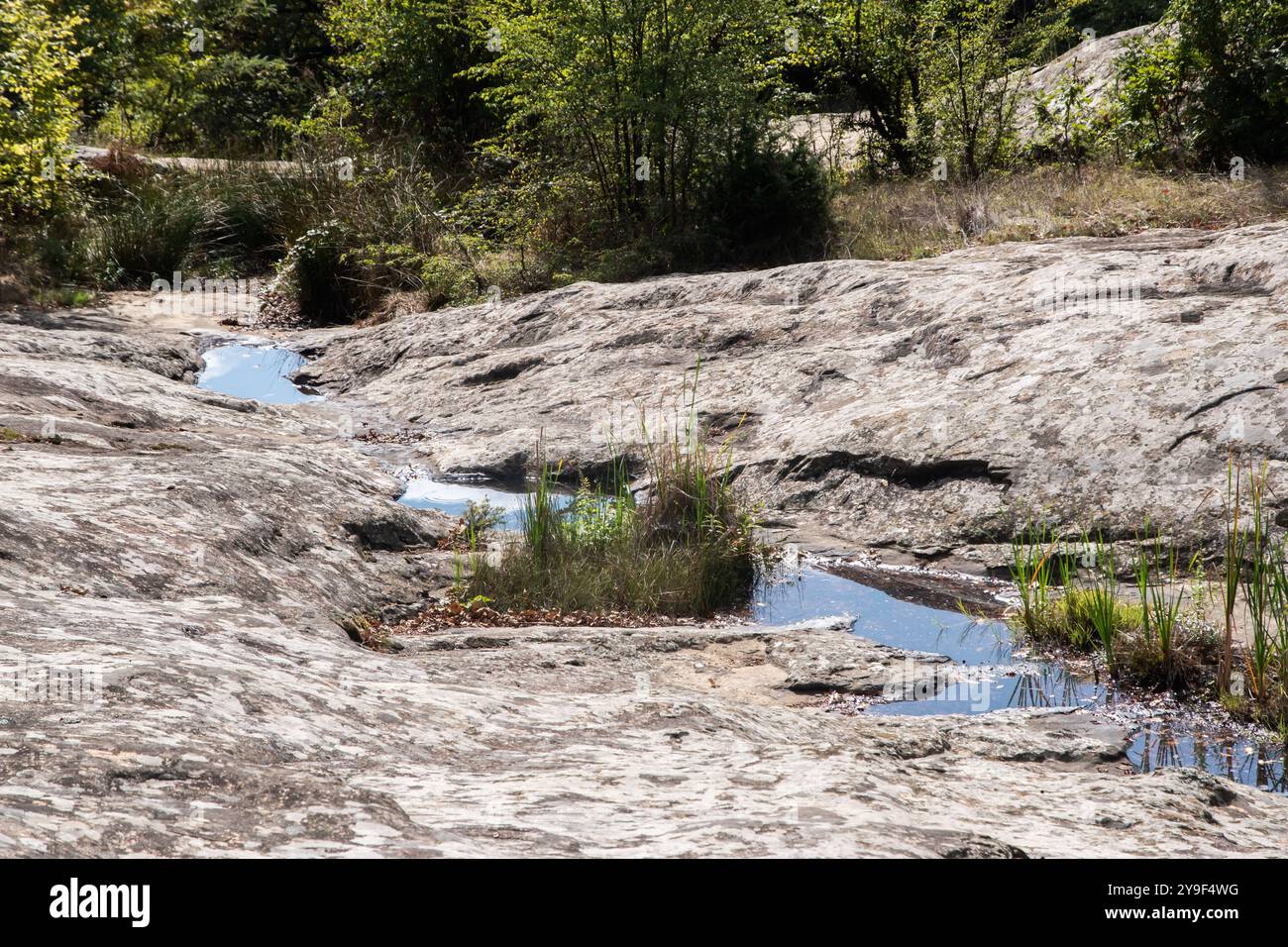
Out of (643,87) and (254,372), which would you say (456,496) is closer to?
(254,372)

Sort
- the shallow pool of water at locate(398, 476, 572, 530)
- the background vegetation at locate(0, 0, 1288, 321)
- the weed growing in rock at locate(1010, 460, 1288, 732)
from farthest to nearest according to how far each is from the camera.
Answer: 1. the background vegetation at locate(0, 0, 1288, 321)
2. the shallow pool of water at locate(398, 476, 572, 530)
3. the weed growing in rock at locate(1010, 460, 1288, 732)

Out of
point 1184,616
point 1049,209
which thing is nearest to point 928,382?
point 1184,616

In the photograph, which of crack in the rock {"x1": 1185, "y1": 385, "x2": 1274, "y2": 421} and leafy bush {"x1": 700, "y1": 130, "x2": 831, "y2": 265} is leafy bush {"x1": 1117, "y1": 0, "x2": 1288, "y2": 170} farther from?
crack in the rock {"x1": 1185, "y1": 385, "x2": 1274, "y2": 421}

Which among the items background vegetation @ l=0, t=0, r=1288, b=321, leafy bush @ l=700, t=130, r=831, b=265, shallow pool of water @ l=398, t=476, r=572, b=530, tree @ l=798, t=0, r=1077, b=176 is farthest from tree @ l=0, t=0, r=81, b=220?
tree @ l=798, t=0, r=1077, b=176

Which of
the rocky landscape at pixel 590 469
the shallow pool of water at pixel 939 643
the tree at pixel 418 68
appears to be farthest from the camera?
the tree at pixel 418 68

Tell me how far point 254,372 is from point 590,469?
14.1ft

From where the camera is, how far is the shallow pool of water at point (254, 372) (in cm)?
934

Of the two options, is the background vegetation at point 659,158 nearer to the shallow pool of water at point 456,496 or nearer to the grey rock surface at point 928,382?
the grey rock surface at point 928,382

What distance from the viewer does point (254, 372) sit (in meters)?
9.93

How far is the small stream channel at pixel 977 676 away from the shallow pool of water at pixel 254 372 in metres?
3.23

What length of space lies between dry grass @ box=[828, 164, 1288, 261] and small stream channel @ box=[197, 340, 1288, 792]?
5580mm

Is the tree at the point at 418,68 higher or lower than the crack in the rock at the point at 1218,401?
higher

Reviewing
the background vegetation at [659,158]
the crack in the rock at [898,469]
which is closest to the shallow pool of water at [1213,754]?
the crack in the rock at [898,469]

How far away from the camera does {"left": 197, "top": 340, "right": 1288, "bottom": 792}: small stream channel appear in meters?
3.54
